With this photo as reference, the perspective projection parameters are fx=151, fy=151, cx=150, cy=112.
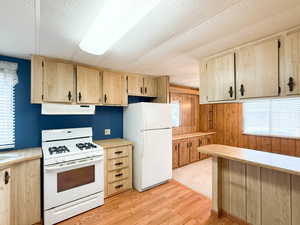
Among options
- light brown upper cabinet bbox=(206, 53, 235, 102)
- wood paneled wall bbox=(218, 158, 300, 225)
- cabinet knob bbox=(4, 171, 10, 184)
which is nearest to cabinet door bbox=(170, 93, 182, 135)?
light brown upper cabinet bbox=(206, 53, 235, 102)

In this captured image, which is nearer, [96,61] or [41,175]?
[41,175]

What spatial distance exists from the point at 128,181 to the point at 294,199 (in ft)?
7.54

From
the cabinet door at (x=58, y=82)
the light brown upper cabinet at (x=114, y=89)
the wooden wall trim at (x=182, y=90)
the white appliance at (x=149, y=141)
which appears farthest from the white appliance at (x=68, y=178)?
the wooden wall trim at (x=182, y=90)

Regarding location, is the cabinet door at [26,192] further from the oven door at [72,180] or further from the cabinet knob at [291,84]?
the cabinet knob at [291,84]

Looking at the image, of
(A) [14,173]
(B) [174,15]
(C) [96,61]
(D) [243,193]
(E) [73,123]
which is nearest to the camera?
(B) [174,15]

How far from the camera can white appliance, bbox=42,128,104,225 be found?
192 cm

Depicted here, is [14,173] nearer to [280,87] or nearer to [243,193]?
[243,193]

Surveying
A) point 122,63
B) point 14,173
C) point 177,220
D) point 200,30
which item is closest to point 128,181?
point 177,220

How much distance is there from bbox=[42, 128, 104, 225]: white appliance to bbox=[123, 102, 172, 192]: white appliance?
0.70m

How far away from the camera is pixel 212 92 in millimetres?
2160

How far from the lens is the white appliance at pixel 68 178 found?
1.92m

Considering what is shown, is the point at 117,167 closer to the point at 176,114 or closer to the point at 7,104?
the point at 7,104

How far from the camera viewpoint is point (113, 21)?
49.3 inches

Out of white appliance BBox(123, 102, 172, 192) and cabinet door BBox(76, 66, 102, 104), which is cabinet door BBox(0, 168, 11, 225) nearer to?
cabinet door BBox(76, 66, 102, 104)
